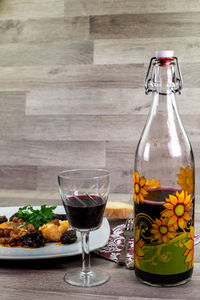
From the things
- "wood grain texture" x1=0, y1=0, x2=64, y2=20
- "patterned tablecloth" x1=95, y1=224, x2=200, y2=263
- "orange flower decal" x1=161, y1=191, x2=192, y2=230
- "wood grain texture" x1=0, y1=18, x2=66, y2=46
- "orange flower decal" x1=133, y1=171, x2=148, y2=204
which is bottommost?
"patterned tablecloth" x1=95, y1=224, x2=200, y2=263

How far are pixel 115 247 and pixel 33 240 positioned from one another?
198 millimetres

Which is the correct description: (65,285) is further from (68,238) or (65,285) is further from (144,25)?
(144,25)

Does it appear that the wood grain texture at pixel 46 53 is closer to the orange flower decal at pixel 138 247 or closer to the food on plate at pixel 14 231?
the food on plate at pixel 14 231

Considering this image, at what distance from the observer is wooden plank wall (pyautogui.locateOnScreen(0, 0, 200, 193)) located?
5.92ft

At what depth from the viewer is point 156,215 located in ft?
2.19

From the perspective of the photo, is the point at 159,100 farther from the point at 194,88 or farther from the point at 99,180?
the point at 194,88

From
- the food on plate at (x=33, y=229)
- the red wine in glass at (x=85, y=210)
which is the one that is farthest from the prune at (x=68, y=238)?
the red wine in glass at (x=85, y=210)

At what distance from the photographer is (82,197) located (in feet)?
2.32

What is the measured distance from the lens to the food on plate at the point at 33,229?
81 centimetres

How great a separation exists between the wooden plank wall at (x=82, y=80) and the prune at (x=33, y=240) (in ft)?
3.61

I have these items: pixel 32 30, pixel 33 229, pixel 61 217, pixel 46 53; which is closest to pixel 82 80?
pixel 46 53

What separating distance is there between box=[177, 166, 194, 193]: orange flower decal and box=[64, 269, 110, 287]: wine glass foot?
0.22m

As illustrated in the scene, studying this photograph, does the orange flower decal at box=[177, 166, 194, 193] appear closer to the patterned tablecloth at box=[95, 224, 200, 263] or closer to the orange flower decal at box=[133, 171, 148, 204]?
the orange flower decal at box=[133, 171, 148, 204]

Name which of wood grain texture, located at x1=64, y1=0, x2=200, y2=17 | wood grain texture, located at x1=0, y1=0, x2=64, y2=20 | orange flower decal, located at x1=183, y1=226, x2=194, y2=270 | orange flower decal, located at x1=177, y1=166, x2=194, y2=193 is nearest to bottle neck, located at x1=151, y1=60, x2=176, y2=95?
orange flower decal, located at x1=177, y1=166, x2=194, y2=193
